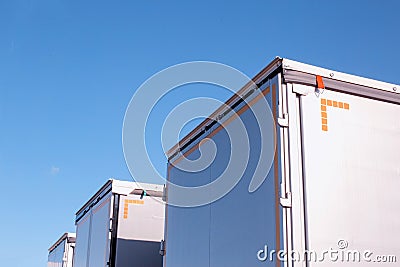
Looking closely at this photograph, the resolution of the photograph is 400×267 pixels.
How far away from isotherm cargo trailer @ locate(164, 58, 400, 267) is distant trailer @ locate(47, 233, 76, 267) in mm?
9415

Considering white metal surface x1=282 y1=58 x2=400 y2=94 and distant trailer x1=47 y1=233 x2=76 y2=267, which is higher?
white metal surface x1=282 y1=58 x2=400 y2=94

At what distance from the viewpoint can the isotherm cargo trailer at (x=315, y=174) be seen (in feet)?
15.0

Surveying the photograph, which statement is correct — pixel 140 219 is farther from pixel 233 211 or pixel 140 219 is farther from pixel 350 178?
pixel 350 178

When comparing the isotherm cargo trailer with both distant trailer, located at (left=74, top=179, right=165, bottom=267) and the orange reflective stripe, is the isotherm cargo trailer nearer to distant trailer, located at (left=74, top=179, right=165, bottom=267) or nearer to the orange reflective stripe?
the orange reflective stripe

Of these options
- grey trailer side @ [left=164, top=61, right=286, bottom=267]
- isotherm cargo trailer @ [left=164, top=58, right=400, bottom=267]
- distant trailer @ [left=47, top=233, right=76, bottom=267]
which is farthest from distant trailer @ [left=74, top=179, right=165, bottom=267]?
distant trailer @ [left=47, top=233, right=76, bottom=267]

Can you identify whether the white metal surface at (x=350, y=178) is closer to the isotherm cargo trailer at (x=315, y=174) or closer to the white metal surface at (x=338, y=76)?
the isotherm cargo trailer at (x=315, y=174)

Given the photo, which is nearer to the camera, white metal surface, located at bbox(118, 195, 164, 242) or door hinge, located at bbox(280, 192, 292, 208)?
door hinge, located at bbox(280, 192, 292, 208)

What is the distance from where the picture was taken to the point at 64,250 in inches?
575

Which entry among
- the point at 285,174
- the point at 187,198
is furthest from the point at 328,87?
the point at 187,198

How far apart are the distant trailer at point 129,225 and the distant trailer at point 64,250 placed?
15.6 feet

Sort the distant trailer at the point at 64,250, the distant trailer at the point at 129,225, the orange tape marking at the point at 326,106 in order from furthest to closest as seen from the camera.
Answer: the distant trailer at the point at 64,250 → the distant trailer at the point at 129,225 → the orange tape marking at the point at 326,106

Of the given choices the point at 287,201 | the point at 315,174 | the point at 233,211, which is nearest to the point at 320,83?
the point at 315,174

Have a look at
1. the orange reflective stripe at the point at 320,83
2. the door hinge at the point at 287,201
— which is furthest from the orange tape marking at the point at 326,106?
the door hinge at the point at 287,201

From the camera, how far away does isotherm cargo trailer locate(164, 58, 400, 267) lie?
457cm
